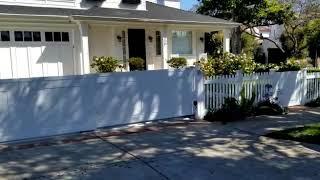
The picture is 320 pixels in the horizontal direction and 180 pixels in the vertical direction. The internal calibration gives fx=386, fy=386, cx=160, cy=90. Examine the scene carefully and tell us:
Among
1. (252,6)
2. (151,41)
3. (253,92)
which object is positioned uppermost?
(252,6)

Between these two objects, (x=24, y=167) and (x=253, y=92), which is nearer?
(x=24, y=167)

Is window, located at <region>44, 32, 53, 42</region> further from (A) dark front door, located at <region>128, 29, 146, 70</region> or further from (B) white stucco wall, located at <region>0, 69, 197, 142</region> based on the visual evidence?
(B) white stucco wall, located at <region>0, 69, 197, 142</region>

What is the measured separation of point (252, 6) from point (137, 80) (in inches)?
828

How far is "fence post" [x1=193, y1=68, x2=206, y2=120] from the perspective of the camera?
33.1ft

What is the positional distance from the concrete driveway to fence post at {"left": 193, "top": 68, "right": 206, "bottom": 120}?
1.35 metres

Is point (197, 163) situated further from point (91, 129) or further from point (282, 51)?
point (282, 51)

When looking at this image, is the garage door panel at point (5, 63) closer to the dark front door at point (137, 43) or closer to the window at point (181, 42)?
the dark front door at point (137, 43)

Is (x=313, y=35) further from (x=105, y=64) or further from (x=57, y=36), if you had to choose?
(x=57, y=36)

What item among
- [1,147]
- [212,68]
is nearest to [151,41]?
[212,68]

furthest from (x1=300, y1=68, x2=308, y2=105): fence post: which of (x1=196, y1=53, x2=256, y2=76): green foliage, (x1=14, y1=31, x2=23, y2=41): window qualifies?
(x1=14, y1=31, x2=23, y2=41): window

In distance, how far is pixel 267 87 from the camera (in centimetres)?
1138

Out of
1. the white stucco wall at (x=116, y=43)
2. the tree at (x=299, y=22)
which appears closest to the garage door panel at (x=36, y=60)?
the white stucco wall at (x=116, y=43)

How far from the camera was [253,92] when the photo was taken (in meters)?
11.0

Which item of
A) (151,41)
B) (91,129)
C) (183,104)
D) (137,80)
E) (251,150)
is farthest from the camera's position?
(151,41)
